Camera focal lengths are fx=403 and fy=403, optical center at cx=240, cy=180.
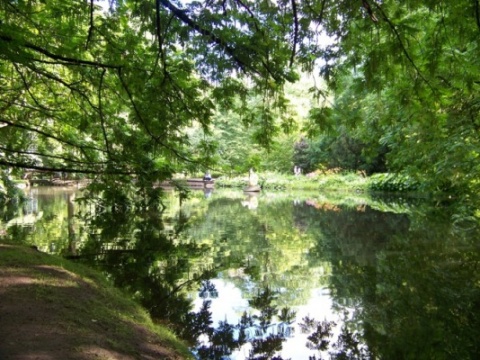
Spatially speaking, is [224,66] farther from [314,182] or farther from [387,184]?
[314,182]

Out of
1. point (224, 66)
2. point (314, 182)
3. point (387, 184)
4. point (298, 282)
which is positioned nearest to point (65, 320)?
point (224, 66)

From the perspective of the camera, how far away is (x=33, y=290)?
380cm

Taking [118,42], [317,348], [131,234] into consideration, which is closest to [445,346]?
[317,348]

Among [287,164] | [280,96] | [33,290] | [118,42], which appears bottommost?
[33,290]

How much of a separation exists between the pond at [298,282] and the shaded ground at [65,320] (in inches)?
28.8

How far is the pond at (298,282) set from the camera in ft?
13.8

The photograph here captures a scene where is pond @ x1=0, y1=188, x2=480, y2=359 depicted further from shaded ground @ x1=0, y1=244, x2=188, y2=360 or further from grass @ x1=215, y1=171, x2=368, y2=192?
grass @ x1=215, y1=171, x2=368, y2=192

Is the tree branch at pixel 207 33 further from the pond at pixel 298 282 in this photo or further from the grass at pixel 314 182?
the grass at pixel 314 182

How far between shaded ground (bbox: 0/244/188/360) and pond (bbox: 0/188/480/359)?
732 millimetres

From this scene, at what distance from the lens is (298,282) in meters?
6.30

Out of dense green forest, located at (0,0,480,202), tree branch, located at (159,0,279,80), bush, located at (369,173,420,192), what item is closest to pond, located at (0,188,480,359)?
dense green forest, located at (0,0,480,202)

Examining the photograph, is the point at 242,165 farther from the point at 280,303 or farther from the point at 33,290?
the point at 33,290

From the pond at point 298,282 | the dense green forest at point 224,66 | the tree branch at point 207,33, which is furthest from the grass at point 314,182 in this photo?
the tree branch at point 207,33

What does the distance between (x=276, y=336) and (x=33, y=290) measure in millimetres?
2482
